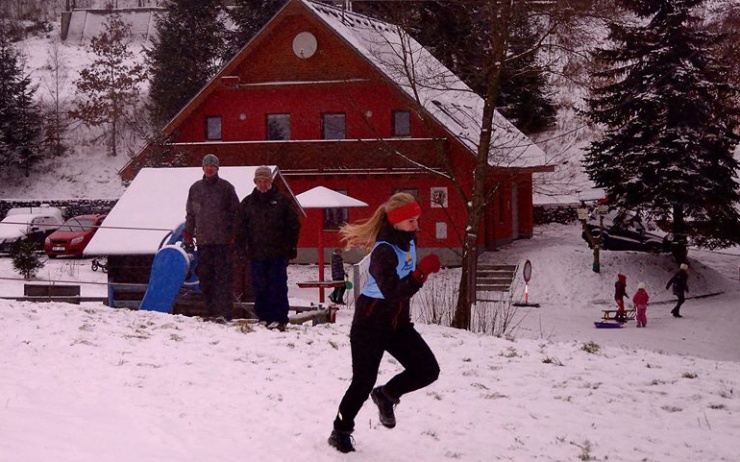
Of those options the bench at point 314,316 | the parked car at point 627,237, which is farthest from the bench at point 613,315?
the bench at point 314,316

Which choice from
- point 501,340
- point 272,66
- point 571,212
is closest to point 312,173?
point 272,66

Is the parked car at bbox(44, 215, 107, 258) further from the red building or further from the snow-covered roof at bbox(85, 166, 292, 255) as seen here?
the snow-covered roof at bbox(85, 166, 292, 255)

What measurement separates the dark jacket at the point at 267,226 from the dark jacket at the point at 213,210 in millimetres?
639

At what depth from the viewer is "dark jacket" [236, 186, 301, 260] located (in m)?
11.3

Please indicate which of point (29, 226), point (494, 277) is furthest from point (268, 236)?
point (29, 226)

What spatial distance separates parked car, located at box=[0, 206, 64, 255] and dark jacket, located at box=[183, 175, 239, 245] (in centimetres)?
2283

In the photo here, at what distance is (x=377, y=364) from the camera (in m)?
6.67

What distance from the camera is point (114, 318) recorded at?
11.4 m

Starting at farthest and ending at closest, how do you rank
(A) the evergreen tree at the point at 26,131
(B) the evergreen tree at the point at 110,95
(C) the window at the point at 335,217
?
(B) the evergreen tree at the point at 110,95, (A) the evergreen tree at the point at 26,131, (C) the window at the point at 335,217

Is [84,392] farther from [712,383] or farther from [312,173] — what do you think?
[312,173]

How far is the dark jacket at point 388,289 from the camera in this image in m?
6.41

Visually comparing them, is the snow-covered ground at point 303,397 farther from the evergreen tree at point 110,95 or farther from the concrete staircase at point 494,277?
the evergreen tree at point 110,95

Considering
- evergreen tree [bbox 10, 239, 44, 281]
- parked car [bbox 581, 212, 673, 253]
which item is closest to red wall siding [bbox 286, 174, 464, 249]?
parked car [bbox 581, 212, 673, 253]

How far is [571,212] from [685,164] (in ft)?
47.4
